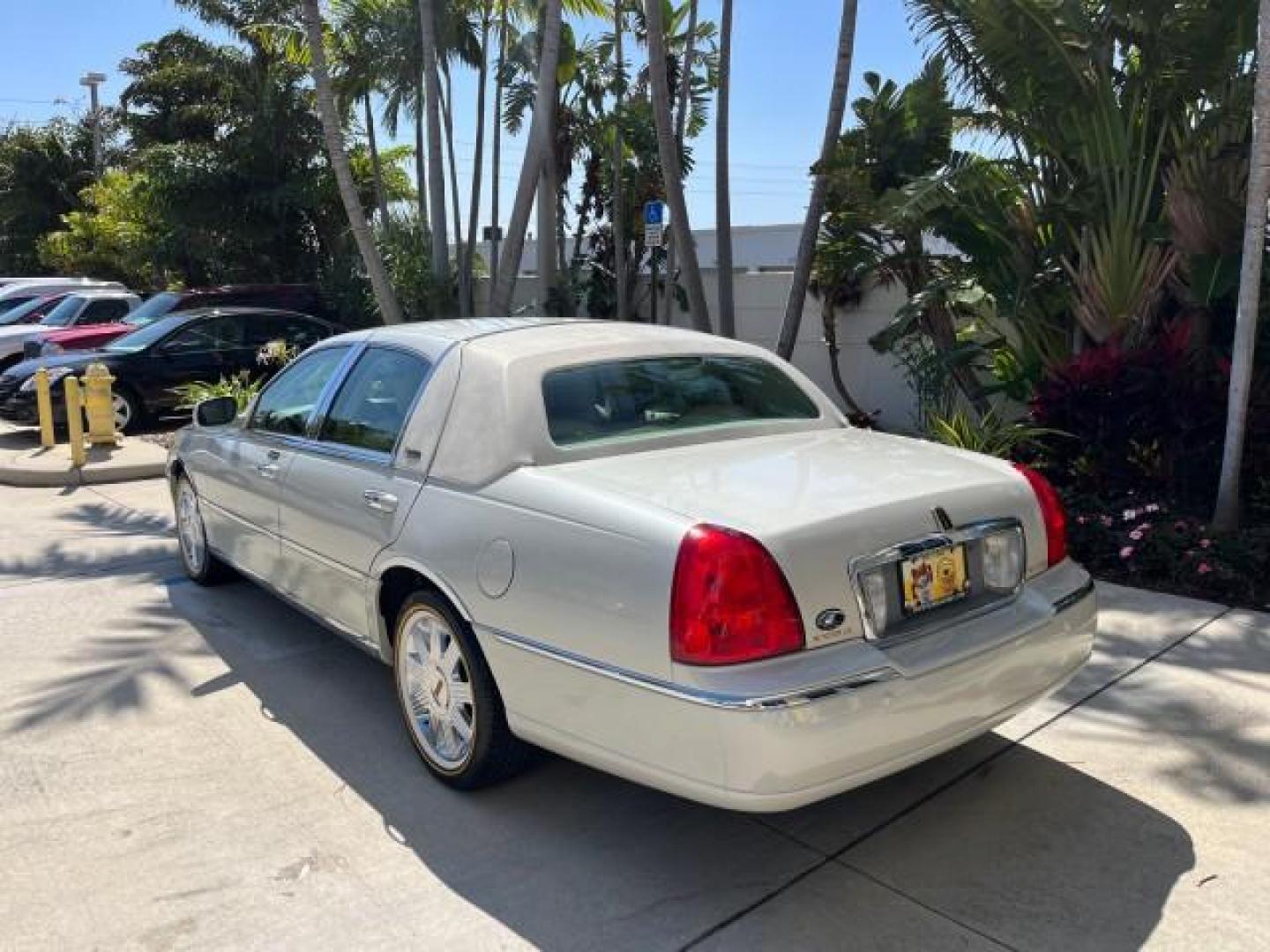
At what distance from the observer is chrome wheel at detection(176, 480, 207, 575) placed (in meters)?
6.13

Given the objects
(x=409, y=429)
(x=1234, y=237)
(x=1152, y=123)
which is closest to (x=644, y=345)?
(x=409, y=429)

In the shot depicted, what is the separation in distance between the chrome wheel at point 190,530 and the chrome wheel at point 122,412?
662cm

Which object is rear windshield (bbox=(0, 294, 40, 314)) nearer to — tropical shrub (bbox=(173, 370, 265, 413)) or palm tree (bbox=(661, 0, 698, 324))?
tropical shrub (bbox=(173, 370, 265, 413))

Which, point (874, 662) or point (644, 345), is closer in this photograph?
point (874, 662)

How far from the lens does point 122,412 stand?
1237 centimetres

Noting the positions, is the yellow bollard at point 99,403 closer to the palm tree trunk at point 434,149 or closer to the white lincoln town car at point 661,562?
the palm tree trunk at point 434,149

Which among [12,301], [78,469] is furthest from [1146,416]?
[12,301]

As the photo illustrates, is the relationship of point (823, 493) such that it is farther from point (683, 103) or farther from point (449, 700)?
point (683, 103)

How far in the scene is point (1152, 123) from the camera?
7613 millimetres

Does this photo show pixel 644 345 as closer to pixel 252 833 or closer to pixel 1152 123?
pixel 252 833

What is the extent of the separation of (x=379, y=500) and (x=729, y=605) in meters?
1.70

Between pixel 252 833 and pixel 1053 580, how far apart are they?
9.12ft
